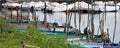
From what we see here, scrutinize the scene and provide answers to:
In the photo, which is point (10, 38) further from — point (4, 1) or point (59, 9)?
point (4, 1)

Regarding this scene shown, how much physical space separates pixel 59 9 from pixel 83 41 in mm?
39568

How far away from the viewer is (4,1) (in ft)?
211

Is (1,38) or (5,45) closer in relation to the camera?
(5,45)

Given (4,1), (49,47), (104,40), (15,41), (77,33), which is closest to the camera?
(49,47)

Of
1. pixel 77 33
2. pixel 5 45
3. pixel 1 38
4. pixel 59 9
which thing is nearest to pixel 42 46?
pixel 5 45

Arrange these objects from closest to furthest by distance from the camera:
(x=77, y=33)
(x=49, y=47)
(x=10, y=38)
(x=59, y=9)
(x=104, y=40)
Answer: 1. (x=49, y=47)
2. (x=10, y=38)
3. (x=104, y=40)
4. (x=77, y=33)
5. (x=59, y=9)

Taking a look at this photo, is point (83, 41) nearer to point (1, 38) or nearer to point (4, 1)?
point (1, 38)

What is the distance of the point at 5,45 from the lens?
9.14 metres

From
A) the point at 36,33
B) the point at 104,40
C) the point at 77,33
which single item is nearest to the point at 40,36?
the point at 36,33

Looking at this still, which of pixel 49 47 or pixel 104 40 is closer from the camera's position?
pixel 49 47

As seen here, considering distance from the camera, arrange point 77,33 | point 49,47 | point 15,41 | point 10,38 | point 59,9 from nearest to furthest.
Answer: point 49,47 → point 15,41 → point 10,38 → point 77,33 → point 59,9

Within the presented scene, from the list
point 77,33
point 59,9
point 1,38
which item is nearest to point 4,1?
point 59,9

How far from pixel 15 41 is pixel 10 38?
650mm

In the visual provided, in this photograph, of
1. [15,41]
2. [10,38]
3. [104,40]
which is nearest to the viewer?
[15,41]
